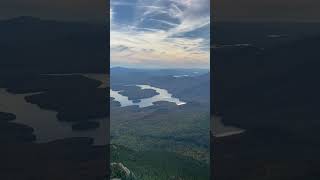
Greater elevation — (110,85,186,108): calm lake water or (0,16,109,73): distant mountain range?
(0,16,109,73): distant mountain range

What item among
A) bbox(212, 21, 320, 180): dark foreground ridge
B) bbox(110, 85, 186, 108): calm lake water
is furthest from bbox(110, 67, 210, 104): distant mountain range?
bbox(212, 21, 320, 180): dark foreground ridge

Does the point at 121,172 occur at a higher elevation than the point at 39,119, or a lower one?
lower

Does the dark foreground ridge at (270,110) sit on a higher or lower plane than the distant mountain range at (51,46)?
lower

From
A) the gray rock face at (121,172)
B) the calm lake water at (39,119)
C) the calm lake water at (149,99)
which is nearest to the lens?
the calm lake water at (39,119)

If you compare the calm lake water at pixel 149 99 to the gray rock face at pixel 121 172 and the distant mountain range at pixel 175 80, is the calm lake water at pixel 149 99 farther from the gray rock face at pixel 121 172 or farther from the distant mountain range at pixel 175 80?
the gray rock face at pixel 121 172

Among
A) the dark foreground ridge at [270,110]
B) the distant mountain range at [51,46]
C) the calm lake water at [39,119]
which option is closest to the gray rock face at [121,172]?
the calm lake water at [39,119]

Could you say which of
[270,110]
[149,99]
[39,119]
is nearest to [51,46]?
[39,119]

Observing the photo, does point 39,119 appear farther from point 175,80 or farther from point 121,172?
point 175,80

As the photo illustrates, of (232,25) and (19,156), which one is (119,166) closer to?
(19,156)

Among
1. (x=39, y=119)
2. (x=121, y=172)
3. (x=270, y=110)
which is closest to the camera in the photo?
(x=39, y=119)

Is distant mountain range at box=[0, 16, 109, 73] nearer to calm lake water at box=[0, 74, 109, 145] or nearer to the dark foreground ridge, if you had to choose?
calm lake water at box=[0, 74, 109, 145]
